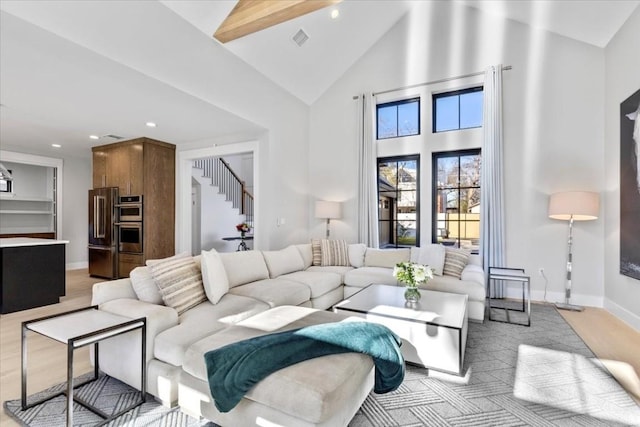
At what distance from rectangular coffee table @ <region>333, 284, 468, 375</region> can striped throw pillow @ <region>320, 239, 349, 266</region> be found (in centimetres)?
179

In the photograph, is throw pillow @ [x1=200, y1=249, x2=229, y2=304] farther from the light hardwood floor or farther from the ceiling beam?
the ceiling beam

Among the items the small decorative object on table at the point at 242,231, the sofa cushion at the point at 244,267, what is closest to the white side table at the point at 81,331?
the sofa cushion at the point at 244,267

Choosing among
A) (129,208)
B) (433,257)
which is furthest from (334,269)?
(129,208)

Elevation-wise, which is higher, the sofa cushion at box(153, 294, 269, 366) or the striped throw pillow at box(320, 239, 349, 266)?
the striped throw pillow at box(320, 239, 349, 266)

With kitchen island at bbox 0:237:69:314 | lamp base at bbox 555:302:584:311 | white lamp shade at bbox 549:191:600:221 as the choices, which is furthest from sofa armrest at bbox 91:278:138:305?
lamp base at bbox 555:302:584:311

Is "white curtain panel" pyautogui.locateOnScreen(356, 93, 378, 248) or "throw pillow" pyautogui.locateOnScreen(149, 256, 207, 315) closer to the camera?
"throw pillow" pyautogui.locateOnScreen(149, 256, 207, 315)

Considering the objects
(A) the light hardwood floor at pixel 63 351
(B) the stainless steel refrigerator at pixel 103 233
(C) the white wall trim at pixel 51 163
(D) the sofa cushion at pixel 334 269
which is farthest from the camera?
(C) the white wall trim at pixel 51 163

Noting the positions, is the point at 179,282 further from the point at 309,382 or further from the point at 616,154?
the point at 616,154

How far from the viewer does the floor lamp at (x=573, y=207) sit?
3.81m

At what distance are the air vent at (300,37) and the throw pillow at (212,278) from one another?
3280 mm

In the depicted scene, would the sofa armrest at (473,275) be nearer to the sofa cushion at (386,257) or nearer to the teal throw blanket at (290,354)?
the sofa cushion at (386,257)

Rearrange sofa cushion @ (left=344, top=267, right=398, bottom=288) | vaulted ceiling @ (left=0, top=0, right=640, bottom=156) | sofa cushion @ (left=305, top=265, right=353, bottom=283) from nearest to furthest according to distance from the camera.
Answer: vaulted ceiling @ (left=0, top=0, right=640, bottom=156) → sofa cushion @ (left=344, top=267, right=398, bottom=288) → sofa cushion @ (left=305, top=265, right=353, bottom=283)

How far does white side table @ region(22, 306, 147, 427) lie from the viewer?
162 cm

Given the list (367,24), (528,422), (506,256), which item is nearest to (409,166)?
(506,256)
